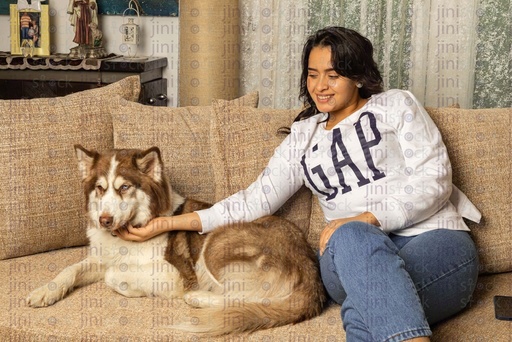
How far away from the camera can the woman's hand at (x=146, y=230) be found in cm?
212

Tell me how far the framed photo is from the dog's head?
1.97 m

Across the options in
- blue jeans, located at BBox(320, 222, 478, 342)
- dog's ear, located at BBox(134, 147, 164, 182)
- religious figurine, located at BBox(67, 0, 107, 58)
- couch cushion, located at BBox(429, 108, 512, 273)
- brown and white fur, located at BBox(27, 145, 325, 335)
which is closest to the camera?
blue jeans, located at BBox(320, 222, 478, 342)

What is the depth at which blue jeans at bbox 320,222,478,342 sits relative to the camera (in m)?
1.66

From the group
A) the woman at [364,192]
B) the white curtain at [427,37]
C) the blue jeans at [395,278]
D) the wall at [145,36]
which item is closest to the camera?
the blue jeans at [395,278]

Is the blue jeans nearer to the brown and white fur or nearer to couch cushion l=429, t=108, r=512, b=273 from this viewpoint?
the brown and white fur

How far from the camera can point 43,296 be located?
1.99 metres

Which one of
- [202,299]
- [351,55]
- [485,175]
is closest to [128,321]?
[202,299]

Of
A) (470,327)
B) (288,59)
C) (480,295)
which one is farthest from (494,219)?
(288,59)

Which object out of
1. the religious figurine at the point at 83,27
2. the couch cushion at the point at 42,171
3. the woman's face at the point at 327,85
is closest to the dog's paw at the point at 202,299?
the couch cushion at the point at 42,171

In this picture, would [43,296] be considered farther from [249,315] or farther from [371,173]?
[371,173]

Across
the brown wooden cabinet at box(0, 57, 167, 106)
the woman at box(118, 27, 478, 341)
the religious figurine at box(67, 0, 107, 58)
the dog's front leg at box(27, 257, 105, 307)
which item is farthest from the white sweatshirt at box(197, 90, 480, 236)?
the religious figurine at box(67, 0, 107, 58)

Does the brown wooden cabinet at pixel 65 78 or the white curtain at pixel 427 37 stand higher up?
the white curtain at pixel 427 37

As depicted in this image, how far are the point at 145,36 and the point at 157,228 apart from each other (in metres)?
2.26

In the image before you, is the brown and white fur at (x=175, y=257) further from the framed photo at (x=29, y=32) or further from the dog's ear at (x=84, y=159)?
the framed photo at (x=29, y=32)
